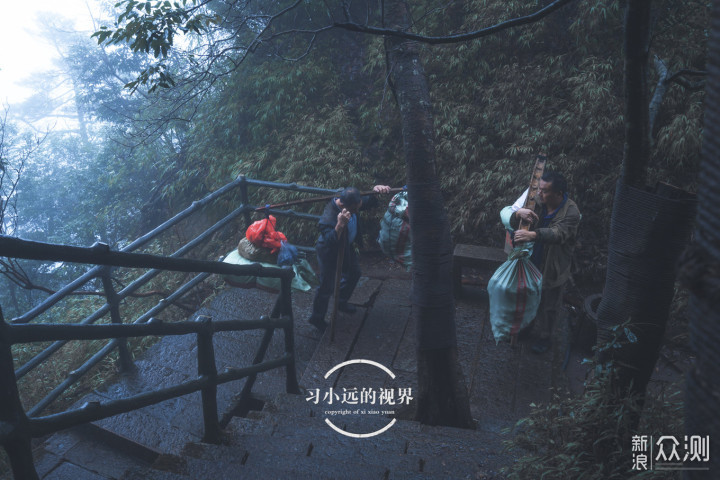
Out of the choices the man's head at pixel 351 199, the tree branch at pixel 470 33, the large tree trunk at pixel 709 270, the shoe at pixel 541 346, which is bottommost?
the shoe at pixel 541 346

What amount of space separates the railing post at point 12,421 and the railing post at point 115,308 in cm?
185

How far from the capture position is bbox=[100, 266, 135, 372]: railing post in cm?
371

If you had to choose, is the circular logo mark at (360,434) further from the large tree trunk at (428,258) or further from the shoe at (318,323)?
the shoe at (318,323)

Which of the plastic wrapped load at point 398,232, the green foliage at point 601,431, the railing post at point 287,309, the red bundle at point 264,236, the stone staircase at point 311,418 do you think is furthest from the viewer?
the red bundle at point 264,236

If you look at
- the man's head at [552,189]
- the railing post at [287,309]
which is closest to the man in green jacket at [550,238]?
the man's head at [552,189]

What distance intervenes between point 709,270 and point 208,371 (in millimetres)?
2427

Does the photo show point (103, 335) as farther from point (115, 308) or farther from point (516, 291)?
point (516, 291)

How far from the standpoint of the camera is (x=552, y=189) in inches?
171

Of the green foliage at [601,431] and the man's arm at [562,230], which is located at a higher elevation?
the man's arm at [562,230]

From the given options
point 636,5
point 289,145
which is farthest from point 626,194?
point 289,145

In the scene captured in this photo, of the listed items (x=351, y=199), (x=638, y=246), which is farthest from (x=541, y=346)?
(x=638, y=246)

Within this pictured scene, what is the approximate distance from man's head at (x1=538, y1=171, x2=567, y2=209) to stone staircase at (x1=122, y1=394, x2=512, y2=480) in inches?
92.2

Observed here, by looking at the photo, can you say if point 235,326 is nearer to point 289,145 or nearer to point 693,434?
point 693,434

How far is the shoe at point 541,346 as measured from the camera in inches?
184
